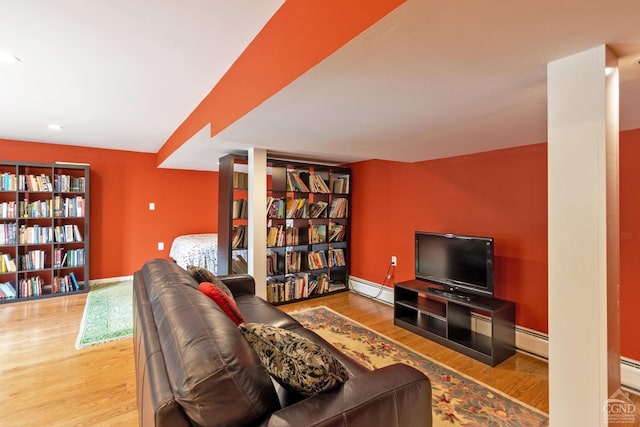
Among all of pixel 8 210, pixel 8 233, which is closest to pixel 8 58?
pixel 8 210

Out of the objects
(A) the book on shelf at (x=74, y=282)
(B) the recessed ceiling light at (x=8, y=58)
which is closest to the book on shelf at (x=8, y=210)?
(A) the book on shelf at (x=74, y=282)

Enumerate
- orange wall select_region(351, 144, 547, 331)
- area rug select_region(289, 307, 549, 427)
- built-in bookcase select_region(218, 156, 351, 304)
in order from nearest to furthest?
area rug select_region(289, 307, 549, 427) → orange wall select_region(351, 144, 547, 331) → built-in bookcase select_region(218, 156, 351, 304)

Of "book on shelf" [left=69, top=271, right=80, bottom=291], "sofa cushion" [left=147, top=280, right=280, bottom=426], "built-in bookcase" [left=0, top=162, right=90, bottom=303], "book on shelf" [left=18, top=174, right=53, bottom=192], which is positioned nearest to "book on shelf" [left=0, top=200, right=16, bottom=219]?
"built-in bookcase" [left=0, top=162, right=90, bottom=303]

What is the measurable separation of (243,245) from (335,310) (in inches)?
54.0

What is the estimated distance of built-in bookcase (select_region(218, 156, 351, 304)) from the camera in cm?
350

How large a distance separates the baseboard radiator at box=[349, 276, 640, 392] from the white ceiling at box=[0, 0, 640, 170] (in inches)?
66.0

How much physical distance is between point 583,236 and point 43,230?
18.5 feet

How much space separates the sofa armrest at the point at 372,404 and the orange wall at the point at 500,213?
2.03 m

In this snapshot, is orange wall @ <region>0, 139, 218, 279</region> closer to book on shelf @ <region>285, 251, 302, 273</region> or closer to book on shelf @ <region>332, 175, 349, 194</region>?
book on shelf @ <region>285, 251, 302, 273</region>

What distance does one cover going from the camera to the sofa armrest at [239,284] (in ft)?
8.61

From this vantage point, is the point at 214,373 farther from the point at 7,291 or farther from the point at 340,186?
the point at 7,291

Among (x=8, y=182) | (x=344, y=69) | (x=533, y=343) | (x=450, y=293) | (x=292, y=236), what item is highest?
(x=344, y=69)

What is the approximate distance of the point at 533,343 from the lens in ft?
8.34

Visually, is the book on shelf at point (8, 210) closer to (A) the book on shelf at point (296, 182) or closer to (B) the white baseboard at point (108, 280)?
(B) the white baseboard at point (108, 280)
